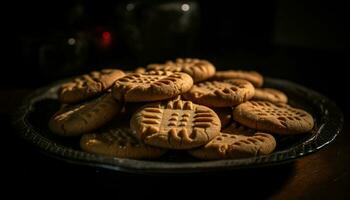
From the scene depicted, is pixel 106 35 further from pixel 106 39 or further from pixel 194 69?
pixel 194 69

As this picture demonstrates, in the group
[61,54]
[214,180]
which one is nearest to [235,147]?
[214,180]

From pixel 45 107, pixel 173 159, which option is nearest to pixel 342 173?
pixel 173 159

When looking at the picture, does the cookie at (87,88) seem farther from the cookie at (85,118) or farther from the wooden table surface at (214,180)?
the wooden table surface at (214,180)

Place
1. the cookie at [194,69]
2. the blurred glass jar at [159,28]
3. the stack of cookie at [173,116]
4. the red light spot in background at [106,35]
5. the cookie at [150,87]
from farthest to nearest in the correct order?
1. the red light spot in background at [106,35]
2. the blurred glass jar at [159,28]
3. the cookie at [194,69]
4. the cookie at [150,87]
5. the stack of cookie at [173,116]

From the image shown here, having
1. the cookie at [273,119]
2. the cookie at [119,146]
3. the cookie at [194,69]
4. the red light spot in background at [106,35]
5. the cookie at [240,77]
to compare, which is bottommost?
the red light spot in background at [106,35]

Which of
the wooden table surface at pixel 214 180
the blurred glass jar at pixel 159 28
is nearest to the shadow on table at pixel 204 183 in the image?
the wooden table surface at pixel 214 180

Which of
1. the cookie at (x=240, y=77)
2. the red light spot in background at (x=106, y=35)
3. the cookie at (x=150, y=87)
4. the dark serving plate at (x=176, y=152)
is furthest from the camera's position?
the red light spot in background at (x=106, y=35)

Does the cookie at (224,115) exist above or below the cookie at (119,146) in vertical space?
above
